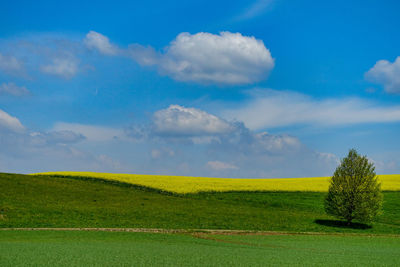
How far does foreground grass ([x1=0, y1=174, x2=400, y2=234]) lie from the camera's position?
3756cm

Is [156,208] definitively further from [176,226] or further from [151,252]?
[151,252]

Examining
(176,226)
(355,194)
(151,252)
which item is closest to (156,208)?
(176,226)

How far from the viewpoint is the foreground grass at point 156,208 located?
37562 millimetres

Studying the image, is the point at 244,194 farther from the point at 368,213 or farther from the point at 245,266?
the point at 245,266

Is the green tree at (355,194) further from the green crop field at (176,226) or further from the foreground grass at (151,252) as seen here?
the foreground grass at (151,252)

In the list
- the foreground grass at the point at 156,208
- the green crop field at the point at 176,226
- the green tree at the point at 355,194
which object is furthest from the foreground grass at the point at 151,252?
the green tree at the point at 355,194

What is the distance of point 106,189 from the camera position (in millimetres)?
59562

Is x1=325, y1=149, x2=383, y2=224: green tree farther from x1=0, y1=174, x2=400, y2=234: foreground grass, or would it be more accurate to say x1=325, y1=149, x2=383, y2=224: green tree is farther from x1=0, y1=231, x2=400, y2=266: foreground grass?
x1=0, y1=231, x2=400, y2=266: foreground grass

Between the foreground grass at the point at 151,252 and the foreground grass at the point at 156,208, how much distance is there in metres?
7.17

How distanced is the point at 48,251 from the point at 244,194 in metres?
43.4

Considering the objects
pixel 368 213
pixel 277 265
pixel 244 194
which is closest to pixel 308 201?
pixel 244 194

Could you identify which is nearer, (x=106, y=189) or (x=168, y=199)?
(x=168, y=199)

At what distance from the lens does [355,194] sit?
4466cm

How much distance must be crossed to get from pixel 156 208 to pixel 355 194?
72.7ft
